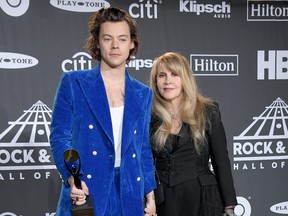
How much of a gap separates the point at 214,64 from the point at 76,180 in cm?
173

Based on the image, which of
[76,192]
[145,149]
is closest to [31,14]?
[145,149]

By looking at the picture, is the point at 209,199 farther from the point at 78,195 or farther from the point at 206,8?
the point at 206,8

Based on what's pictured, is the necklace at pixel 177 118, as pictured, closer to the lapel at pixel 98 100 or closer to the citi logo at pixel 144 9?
the lapel at pixel 98 100

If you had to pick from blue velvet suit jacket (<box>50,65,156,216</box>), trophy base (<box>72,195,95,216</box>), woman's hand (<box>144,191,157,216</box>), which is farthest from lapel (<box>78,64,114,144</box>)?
woman's hand (<box>144,191,157,216</box>)

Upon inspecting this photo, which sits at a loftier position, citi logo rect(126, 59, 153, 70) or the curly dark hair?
the curly dark hair

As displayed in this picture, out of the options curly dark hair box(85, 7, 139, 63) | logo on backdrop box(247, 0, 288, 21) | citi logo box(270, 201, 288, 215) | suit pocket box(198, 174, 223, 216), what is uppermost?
logo on backdrop box(247, 0, 288, 21)

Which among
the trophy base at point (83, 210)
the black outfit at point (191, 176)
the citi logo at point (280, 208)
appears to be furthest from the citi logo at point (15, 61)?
the citi logo at point (280, 208)

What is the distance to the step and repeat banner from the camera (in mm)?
2488

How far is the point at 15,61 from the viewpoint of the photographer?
2475mm

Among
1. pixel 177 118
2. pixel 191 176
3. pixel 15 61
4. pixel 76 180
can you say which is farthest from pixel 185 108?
pixel 15 61

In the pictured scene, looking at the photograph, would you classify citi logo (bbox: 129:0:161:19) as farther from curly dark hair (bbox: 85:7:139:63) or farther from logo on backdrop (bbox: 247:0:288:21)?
curly dark hair (bbox: 85:7:139:63)

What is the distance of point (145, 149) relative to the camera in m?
1.51

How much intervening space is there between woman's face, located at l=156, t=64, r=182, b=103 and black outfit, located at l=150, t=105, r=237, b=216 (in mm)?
149

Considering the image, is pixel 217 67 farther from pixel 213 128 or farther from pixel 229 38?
pixel 213 128
